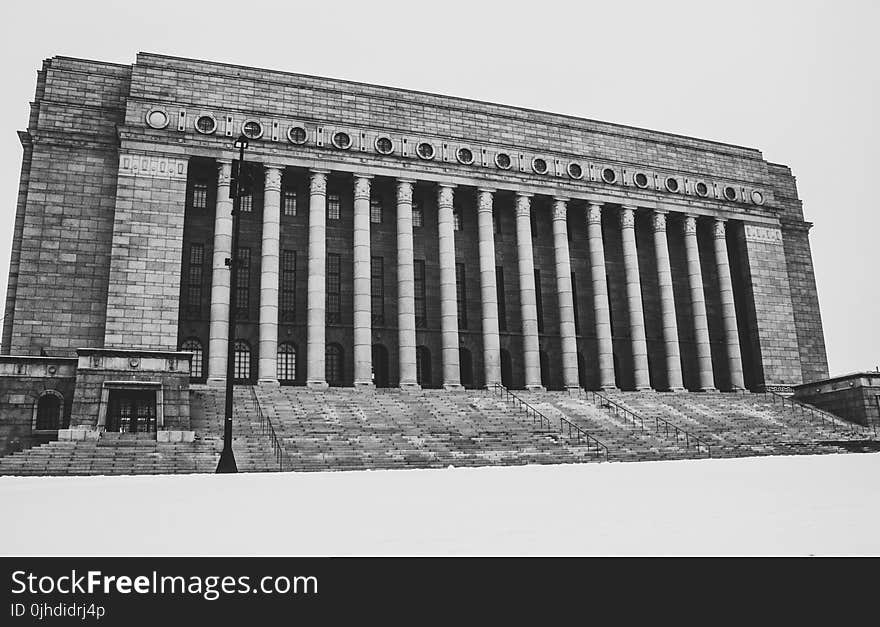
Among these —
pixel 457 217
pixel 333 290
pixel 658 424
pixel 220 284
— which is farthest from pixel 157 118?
pixel 658 424

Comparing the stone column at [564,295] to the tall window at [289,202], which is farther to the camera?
the stone column at [564,295]

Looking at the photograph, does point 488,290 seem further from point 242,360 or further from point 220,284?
point 220,284

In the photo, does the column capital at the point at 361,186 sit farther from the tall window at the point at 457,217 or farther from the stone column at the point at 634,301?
the stone column at the point at 634,301

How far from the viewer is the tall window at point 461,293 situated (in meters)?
45.7

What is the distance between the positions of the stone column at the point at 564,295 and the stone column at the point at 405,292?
9318 millimetres

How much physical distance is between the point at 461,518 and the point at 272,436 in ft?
66.1

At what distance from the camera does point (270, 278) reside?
3941 centimetres

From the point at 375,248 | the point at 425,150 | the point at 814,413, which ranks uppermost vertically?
the point at 425,150

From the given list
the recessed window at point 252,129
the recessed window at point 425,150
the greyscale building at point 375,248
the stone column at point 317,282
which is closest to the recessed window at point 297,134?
the greyscale building at point 375,248

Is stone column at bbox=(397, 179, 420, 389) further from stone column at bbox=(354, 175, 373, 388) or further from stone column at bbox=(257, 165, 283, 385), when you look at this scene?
stone column at bbox=(257, 165, 283, 385)

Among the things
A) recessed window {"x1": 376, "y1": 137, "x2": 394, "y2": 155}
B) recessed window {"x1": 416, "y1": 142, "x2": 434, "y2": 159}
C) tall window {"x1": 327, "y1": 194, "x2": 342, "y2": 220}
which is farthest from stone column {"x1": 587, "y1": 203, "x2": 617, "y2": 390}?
tall window {"x1": 327, "y1": 194, "x2": 342, "y2": 220}

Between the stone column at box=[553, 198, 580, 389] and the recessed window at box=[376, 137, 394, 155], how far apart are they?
35.6 feet

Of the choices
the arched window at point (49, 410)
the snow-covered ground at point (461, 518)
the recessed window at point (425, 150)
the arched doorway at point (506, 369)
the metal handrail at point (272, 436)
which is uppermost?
the recessed window at point (425, 150)
